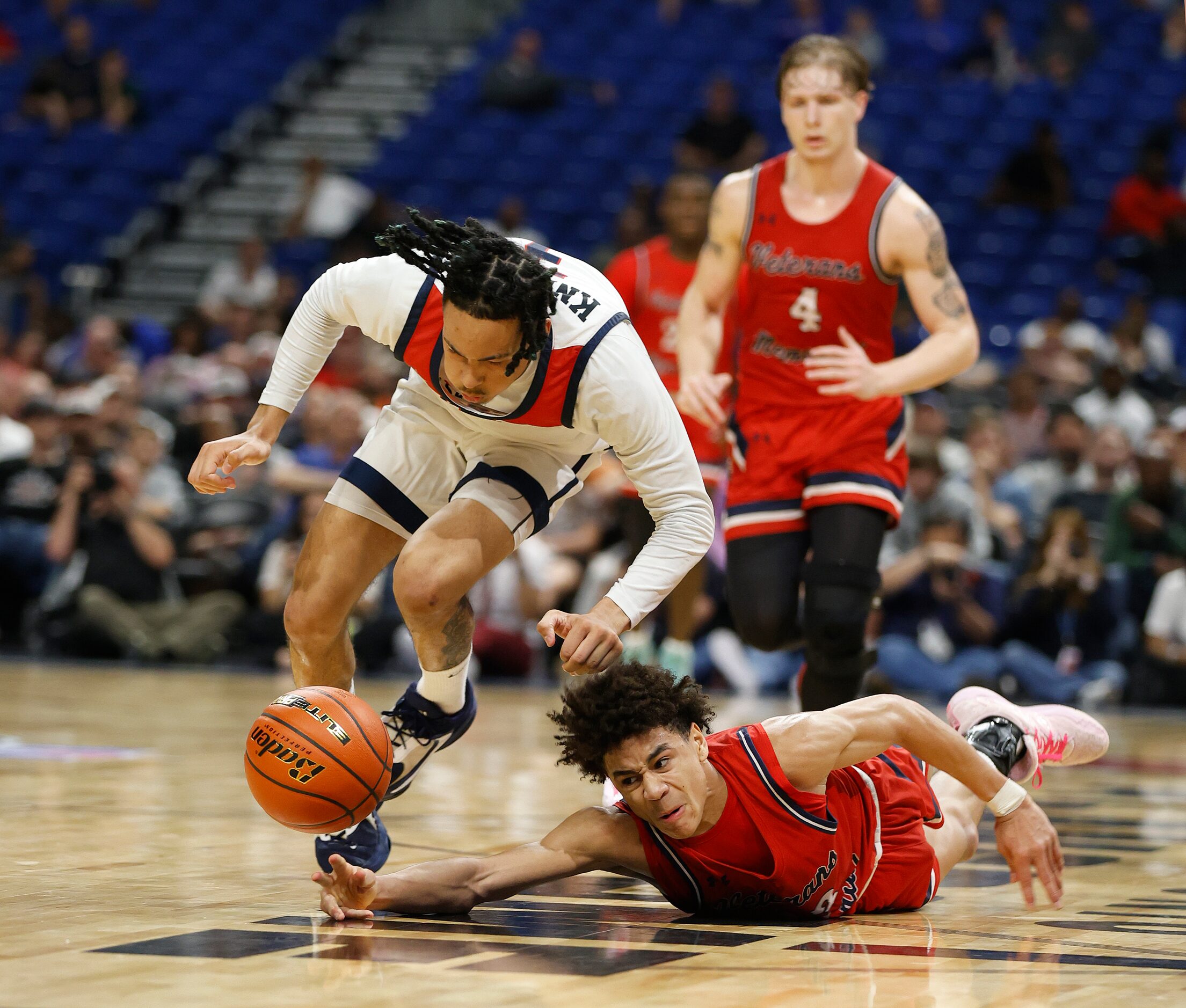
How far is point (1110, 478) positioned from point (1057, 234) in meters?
3.59

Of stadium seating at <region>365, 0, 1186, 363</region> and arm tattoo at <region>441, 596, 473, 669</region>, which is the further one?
stadium seating at <region>365, 0, 1186, 363</region>

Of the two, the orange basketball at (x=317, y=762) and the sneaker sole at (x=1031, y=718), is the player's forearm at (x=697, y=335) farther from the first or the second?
the orange basketball at (x=317, y=762)

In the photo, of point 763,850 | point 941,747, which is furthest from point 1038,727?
point 763,850

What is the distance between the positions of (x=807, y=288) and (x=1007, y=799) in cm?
223

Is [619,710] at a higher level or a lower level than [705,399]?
lower

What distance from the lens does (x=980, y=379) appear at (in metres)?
12.8

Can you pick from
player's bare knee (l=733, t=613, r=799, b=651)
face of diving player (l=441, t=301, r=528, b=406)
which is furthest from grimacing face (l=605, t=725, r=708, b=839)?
player's bare knee (l=733, t=613, r=799, b=651)

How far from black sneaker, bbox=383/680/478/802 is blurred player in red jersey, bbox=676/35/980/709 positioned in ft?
4.18

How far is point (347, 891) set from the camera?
3.67 metres

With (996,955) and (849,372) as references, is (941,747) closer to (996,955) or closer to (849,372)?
(996,955)

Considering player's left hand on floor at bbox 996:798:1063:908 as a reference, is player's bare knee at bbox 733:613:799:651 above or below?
below

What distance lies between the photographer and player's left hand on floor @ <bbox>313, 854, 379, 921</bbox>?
3611mm

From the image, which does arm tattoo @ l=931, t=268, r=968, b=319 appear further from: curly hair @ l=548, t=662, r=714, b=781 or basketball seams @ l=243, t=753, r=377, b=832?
basketball seams @ l=243, t=753, r=377, b=832

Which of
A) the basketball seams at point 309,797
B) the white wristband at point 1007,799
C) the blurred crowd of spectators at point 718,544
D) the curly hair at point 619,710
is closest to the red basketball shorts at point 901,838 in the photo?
the white wristband at point 1007,799
